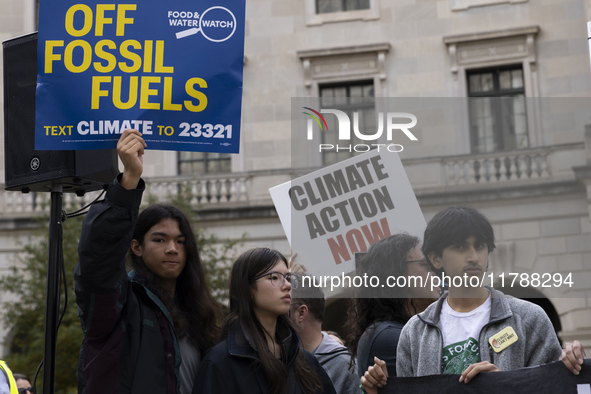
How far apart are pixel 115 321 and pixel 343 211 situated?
1152 mm

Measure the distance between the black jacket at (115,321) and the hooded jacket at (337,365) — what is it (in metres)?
1.16

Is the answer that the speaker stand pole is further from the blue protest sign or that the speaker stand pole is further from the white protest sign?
the white protest sign

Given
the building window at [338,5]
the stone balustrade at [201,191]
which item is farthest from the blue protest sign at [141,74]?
the building window at [338,5]

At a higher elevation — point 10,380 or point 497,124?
point 497,124

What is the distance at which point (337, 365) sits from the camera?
172 inches

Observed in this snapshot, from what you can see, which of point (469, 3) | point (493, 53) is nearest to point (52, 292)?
point (493, 53)

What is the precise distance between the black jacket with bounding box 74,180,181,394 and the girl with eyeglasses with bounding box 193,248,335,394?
186 millimetres

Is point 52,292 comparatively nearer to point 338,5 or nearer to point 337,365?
point 337,365

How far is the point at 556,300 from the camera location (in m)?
2.89

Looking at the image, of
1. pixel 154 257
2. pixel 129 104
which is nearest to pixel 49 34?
pixel 129 104

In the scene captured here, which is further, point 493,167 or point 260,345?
point 260,345

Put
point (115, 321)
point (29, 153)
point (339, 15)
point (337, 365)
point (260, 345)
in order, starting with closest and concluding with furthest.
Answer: point (115, 321)
point (260, 345)
point (29, 153)
point (337, 365)
point (339, 15)

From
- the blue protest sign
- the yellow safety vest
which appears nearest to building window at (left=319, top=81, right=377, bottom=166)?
the blue protest sign

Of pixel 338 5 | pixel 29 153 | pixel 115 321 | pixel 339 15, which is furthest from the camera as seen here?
pixel 338 5
